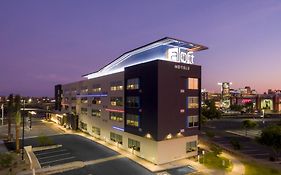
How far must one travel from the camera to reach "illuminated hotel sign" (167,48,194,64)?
158ft

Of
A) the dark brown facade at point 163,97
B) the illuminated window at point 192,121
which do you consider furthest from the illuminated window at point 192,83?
the illuminated window at point 192,121

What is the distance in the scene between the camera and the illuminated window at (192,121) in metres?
49.3

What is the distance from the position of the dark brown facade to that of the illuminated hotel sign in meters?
1.64

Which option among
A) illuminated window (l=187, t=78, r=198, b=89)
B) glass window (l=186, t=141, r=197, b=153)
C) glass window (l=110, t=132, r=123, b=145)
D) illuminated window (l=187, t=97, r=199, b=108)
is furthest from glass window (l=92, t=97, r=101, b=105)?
glass window (l=186, t=141, r=197, b=153)

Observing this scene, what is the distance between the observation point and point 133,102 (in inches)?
2013

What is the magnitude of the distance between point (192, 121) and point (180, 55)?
13.6 m

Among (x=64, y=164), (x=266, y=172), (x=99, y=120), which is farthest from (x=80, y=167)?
(x=266, y=172)

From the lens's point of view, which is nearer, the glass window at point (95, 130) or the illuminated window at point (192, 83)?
the illuminated window at point (192, 83)

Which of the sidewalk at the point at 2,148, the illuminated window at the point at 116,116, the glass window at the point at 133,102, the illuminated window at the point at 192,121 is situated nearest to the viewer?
the illuminated window at the point at 192,121

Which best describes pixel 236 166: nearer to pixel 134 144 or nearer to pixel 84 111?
pixel 134 144

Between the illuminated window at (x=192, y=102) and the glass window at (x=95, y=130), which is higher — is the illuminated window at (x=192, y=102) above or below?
above

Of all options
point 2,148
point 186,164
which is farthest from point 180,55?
point 2,148

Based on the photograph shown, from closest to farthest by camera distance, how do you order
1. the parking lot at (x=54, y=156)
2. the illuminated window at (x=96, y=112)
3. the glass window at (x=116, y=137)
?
the parking lot at (x=54, y=156)
the glass window at (x=116, y=137)
the illuminated window at (x=96, y=112)

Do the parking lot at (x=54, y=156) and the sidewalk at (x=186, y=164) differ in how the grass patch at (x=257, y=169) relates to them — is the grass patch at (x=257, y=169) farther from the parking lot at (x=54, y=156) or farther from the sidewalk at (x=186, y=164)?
the parking lot at (x=54, y=156)
